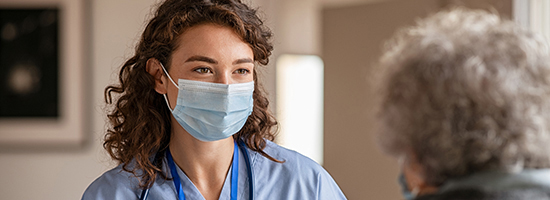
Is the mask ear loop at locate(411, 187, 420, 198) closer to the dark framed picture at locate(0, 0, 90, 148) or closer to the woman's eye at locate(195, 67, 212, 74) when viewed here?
the woman's eye at locate(195, 67, 212, 74)

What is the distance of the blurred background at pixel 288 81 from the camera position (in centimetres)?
278

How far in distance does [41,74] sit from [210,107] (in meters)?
1.78

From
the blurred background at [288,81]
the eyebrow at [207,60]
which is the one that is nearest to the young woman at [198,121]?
the eyebrow at [207,60]

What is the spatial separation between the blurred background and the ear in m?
0.62

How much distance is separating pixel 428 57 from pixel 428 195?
18 cm

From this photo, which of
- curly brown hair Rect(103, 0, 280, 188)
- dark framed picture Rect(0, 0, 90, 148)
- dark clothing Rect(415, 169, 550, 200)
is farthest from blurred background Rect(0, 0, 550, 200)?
dark clothing Rect(415, 169, 550, 200)

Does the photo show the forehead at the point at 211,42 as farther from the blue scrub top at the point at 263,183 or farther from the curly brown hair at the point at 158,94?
the blue scrub top at the point at 263,183

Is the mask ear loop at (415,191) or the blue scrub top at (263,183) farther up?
the mask ear loop at (415,191)

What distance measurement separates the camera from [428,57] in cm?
64

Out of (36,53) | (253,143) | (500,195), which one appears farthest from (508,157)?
(36,53)

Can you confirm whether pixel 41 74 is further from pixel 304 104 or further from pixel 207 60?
pixel 304 104

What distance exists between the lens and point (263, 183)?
5.03ft

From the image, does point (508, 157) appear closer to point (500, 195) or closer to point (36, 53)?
point (500, 195)

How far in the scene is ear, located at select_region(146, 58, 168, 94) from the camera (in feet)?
5.05
